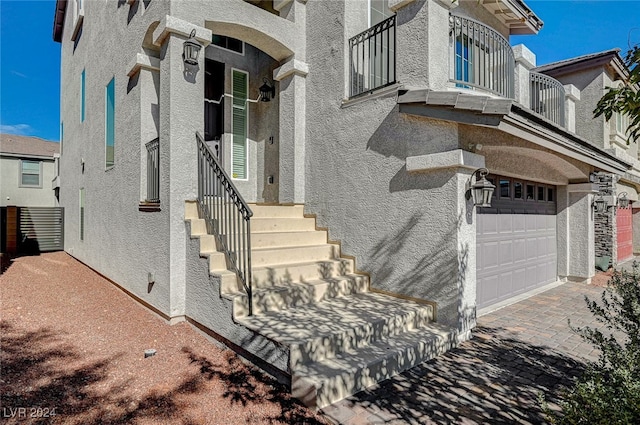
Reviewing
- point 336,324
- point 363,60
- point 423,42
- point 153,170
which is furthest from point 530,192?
point 153,170

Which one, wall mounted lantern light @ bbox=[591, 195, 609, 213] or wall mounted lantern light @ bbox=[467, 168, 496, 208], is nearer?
wall mounted lantern light @ bbox=[467, 168, 496, 208]

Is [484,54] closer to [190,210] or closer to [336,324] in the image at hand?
[336,324]

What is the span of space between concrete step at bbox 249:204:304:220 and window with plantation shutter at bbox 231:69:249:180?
2.01m

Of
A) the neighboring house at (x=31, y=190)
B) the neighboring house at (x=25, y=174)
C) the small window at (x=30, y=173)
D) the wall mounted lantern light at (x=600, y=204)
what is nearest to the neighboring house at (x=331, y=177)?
the wall mounted lantern light at (x=600, y=204)

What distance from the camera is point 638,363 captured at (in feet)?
7.56

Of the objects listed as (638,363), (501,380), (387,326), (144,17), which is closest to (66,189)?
(144,17)

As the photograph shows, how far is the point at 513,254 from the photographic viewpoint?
7.16 metres

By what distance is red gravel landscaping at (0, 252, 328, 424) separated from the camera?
3.19m

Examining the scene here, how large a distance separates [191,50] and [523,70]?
7584 mm

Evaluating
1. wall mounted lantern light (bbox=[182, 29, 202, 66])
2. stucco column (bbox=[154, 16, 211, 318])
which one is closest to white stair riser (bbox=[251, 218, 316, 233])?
stucco column (bbox=[154, 16, 211, 318])

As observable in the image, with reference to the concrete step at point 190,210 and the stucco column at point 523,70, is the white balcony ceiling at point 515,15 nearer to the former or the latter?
the stucco column at point 523,70

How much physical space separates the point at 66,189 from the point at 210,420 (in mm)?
14213

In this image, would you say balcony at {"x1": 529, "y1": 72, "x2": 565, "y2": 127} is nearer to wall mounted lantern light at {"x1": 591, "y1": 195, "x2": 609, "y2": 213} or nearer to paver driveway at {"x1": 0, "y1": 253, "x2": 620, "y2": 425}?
wall mounted lantern light at {"x1": 591, "y1": 195, "x2": 609, "y2": 213}

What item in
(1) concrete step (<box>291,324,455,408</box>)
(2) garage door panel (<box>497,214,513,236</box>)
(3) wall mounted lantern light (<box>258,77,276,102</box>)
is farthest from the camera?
(3) wall mounted lantern light (<box>258,77,276,102</box>)
